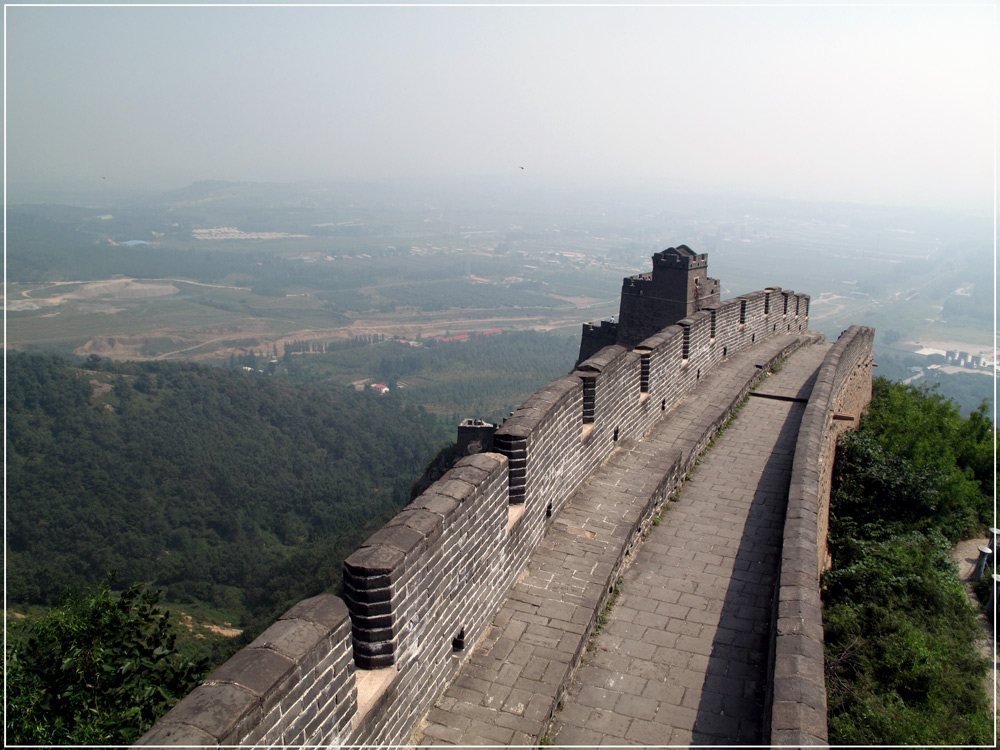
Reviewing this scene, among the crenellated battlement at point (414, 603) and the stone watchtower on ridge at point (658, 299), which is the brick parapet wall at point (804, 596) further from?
the stone watchtower on ridge at point (658, 299)

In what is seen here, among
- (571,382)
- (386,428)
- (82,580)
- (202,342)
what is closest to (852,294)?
(386,428)

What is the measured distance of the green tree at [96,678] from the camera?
6277 mm

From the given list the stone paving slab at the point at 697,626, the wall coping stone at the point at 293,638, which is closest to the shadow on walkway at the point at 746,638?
the stone paving slab at the point at 697,626

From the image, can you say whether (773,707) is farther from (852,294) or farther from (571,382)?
(852,294)

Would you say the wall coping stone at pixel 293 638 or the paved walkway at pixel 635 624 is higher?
the wall coping stone at pixel 293 638

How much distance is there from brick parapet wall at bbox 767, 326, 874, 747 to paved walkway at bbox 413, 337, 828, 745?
408 millimetres

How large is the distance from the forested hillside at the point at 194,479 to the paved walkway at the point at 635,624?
31.4 meters

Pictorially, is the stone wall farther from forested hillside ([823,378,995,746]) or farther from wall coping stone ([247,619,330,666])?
forested hillside ([823,378,995,746])

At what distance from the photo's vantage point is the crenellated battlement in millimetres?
2621

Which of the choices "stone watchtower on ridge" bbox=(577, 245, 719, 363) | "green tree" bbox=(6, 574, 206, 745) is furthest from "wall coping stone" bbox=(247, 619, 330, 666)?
"stone watchtower on ridge" bbox=(577, 245, 719, 363)

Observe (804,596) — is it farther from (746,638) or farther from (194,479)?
(194,479)

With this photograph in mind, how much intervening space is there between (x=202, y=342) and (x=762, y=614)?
14892cm

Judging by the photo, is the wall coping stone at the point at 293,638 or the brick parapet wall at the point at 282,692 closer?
the brick parapet wall at the point at 282,692

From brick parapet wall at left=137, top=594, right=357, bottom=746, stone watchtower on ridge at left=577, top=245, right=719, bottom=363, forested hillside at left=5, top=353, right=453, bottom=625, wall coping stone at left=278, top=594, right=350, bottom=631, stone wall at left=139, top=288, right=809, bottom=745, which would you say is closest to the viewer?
brick parapet wall at left=137, top=594, right=357, bottom=746
